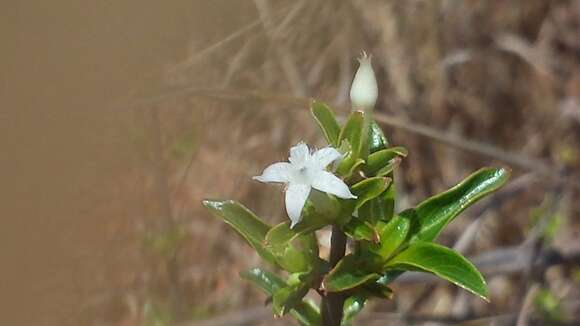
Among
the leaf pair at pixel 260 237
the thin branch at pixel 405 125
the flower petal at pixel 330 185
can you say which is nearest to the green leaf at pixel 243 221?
the leaf pair at pixel 260 237

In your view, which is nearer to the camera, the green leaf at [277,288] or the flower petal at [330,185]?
the flower petal at [330,185]

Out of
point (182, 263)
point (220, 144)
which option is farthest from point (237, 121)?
point (182, 263)

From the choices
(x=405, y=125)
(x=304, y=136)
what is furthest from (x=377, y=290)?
(x=304, y=136)

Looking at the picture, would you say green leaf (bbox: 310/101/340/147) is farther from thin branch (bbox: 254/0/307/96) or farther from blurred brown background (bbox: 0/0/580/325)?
thin branch (bbox: 254/0/307/96)

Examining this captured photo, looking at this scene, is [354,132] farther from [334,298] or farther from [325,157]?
[334,298]

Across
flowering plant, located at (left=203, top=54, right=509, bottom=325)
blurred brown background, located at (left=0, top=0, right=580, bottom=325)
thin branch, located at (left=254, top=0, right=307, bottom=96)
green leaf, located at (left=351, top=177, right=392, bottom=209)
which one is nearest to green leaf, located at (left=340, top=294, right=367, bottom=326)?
flowering plant, located at (left=203, top=54, right=509, bottom=325)

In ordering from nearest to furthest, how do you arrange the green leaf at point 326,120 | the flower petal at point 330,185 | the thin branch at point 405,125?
the flower petal at point 330,185
the green leaf at point 326,120
the thin branch at point 405,125

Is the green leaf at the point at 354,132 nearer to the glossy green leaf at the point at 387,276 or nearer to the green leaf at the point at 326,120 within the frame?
the green leaf at the point at 326,120
